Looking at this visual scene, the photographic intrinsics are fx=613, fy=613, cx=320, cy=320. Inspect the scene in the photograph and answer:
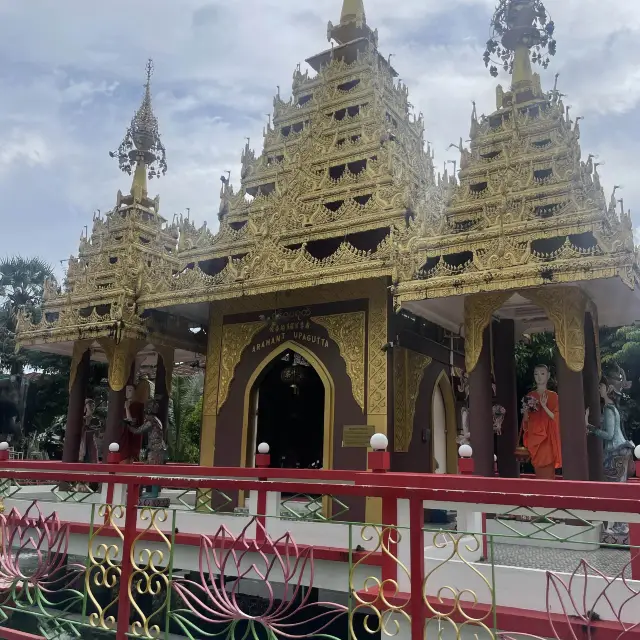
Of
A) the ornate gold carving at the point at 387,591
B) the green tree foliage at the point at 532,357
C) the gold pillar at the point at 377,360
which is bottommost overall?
the ornate gold carving at the point at 387,591

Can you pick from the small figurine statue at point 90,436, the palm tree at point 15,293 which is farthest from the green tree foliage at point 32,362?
the small figurine statue at point 90,436

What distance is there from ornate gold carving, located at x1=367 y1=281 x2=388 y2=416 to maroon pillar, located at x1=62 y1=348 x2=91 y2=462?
6.20m

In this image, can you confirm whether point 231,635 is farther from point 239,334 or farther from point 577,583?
point 239,334

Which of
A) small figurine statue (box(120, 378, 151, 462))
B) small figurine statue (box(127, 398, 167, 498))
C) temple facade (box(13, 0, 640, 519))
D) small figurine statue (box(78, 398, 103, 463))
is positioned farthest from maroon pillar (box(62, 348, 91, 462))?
small figurine statue (box(127, 398, 167, 498))

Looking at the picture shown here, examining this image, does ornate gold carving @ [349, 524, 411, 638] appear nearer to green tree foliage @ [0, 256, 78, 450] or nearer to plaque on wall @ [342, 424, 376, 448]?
plaque on wall @ [342, 424, 376, 448]

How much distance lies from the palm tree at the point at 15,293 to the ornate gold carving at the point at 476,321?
18303 millimetres

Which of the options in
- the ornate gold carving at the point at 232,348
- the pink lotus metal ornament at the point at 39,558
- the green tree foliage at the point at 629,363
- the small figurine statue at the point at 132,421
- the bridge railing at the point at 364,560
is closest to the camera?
the bridge railing at the point at 364,560

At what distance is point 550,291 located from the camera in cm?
739

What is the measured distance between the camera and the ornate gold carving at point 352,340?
9.29 m

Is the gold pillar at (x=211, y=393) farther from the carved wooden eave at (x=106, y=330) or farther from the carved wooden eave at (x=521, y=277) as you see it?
the carved wooden eave at (x=521, y=277)

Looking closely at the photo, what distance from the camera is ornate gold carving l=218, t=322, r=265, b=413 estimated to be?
1052 centimetres

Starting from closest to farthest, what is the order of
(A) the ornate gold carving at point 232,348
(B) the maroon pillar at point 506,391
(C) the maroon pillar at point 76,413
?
(B) the maroon pillar at point 506,391 < (A) the ornate gold carving at point 232,348 < (C) the maroon pillar at point 76,413

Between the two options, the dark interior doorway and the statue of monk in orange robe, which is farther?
the dark interior doorway

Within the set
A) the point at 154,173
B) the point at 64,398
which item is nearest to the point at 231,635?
the point at 154,173
